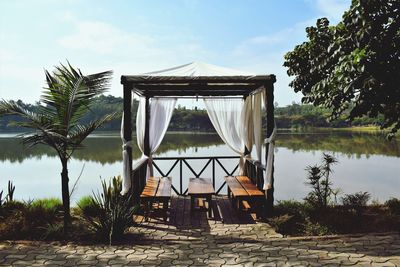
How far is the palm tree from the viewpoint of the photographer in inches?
169

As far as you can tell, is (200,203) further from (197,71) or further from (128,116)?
(197,71)

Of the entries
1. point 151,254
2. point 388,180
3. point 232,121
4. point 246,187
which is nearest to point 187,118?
point 388,180

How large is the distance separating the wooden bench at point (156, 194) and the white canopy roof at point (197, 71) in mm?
1886

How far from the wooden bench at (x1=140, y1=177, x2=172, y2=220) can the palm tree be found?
115 centimetres

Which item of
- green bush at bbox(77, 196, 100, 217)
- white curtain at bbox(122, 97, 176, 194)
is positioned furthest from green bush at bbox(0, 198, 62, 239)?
white curtain at bbox(122, 97, 176, 194)

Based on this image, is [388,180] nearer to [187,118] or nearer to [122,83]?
[122,83]

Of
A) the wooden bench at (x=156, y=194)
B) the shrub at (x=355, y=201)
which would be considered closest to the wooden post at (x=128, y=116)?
the wooden bench at (x=156, y=194)

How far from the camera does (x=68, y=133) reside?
4570 mm

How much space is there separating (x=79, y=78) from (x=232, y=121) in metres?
3.72

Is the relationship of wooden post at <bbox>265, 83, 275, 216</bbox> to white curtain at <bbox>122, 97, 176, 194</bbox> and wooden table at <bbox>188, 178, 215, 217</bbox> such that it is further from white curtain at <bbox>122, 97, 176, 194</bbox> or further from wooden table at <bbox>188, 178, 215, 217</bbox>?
white curtain at <bbox>122, 97, 176, 194</bbox>

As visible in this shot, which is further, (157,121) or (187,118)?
Answer: (187,118)

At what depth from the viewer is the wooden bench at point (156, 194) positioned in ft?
16.5

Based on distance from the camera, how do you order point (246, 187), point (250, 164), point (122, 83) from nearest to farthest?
point (122, 83) < point (246, 187) < point (250, 164)

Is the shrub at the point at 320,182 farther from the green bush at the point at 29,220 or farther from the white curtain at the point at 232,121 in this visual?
the green bush at the point at 29,220
